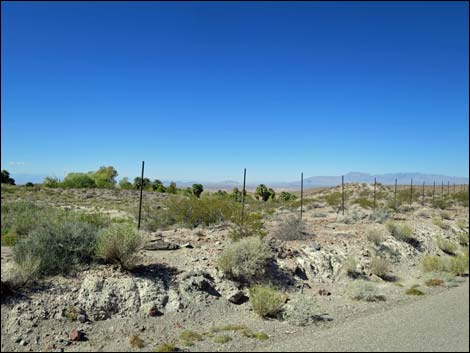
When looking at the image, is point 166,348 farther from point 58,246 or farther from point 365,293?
point 365,293

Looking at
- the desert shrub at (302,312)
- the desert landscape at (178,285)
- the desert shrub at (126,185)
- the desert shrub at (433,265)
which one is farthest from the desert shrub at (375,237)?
the desert shrub at (126,185)

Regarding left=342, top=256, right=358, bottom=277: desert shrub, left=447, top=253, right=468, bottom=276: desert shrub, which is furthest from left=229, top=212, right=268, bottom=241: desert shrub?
left=447, top=253, right=468, bottom=276: desert shrub

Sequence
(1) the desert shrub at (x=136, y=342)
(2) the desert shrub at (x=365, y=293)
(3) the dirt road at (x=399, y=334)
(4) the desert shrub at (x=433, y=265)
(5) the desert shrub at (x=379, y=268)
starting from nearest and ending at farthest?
(3) the dirt road at (x=399, y=334), (1) the desert shrub at (x=136, y=342), (2) the desert shrub at (x=365, y=293), (5) the desert shrub at (x=379, y=268), (4) the desert shrub at (x=433, y=265)

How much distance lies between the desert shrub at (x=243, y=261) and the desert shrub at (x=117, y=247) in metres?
2.55

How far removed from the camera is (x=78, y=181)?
1565 inches

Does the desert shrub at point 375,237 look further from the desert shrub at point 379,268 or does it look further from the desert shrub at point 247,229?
the desert shrub at point 247,229

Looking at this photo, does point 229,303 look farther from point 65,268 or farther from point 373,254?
point 373,254

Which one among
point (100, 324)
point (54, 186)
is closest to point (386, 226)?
point (100, 324)

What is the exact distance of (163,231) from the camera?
51.9 ft

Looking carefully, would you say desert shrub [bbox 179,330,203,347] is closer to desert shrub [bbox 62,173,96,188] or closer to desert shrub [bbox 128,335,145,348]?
desert shrub [bbox 128,335,145,348]

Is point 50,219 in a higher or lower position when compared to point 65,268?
higher

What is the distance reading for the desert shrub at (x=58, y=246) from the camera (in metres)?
8.95

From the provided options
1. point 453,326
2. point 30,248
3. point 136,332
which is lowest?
point 136,332

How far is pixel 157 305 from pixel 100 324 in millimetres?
1364
